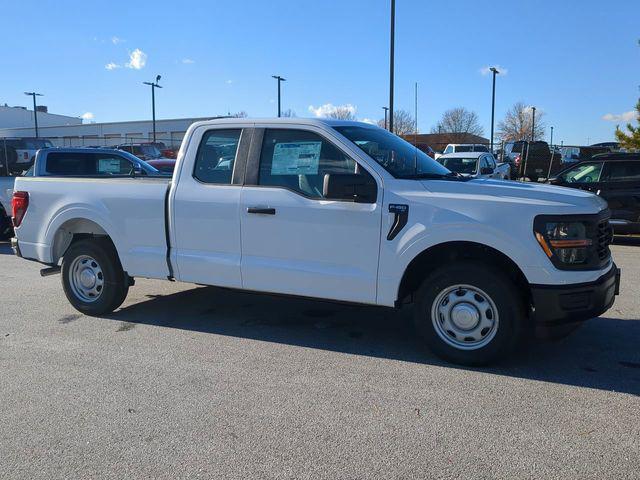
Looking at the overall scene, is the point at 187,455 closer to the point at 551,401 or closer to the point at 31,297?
the point at 551,401

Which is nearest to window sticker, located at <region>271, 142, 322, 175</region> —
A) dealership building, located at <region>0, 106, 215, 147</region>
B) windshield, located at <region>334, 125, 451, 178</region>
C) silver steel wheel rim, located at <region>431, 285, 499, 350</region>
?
windshield, located at <region>334, 125, 451, 178</region>

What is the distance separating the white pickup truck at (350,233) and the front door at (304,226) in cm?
1

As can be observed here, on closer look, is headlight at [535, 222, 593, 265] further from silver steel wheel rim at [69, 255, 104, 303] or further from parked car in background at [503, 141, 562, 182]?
parked car in background at [503, 141, 562, 182]

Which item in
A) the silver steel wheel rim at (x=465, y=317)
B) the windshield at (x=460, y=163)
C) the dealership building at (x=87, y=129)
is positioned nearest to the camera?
the silver steel wheel rim at (x=465, y=317)

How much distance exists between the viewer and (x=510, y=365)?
466cm

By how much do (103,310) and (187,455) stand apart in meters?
3.26

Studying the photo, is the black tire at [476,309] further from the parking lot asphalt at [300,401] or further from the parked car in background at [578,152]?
the parked car in background at [578,152]

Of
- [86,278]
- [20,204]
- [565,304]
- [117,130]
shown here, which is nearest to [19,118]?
[117,130]

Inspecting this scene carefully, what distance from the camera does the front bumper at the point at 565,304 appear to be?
4.21 meters

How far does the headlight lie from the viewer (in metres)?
4.21

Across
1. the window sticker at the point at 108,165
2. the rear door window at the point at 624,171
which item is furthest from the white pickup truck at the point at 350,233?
the rear door window at the point at 624,171

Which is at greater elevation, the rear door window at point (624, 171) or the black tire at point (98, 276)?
the rear door window at point (624, 171)

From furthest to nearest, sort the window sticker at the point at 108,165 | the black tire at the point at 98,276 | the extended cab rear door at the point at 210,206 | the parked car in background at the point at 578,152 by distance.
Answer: the parked car in background at the point at 578,152 → the window sticker at the point at 108,165 → the black tire at the point at 98,276 → the extended cab rear door at the point at 210,206

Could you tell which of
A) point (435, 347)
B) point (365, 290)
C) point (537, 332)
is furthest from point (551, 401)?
point (365, 290)
